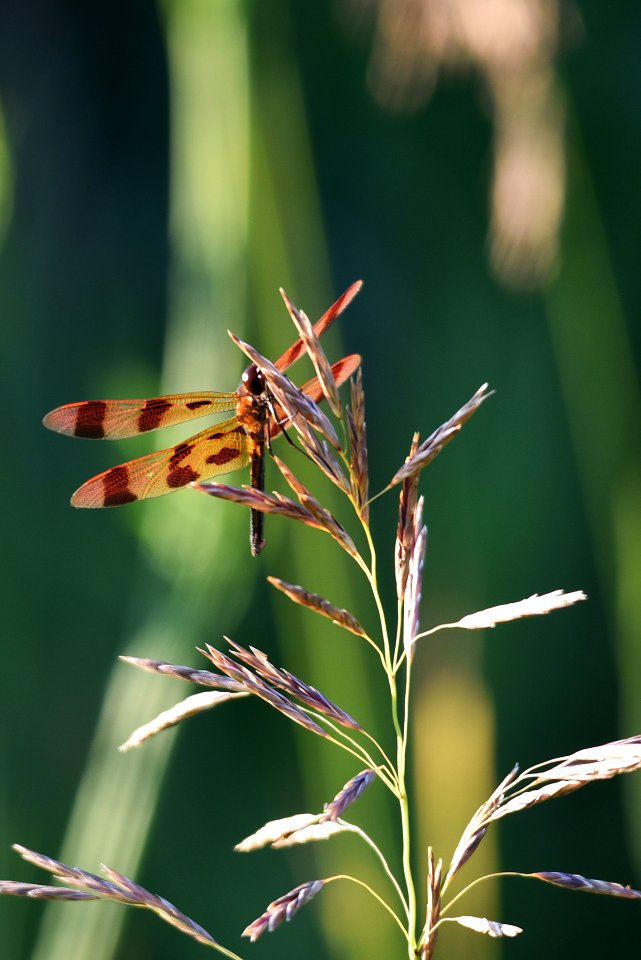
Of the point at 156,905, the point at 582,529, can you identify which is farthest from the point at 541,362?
the point at 156,905

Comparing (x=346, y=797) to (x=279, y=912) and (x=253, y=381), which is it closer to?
(x=279, y=912)

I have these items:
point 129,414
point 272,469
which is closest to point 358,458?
point 129,414

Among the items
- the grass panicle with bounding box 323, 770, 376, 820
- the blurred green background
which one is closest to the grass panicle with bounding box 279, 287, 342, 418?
the grass panicle with bounding box 323, 770, 376, 820

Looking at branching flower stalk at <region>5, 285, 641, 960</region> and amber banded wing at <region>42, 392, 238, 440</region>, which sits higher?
amber banded wing at <region>42, 392, 238, 440</region>

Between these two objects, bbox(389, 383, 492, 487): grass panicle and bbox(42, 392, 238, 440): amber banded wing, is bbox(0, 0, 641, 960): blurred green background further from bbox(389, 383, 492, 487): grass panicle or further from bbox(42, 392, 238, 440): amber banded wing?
bbox(389, 383, 492, 487): grass panicle

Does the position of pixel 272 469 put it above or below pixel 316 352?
above
